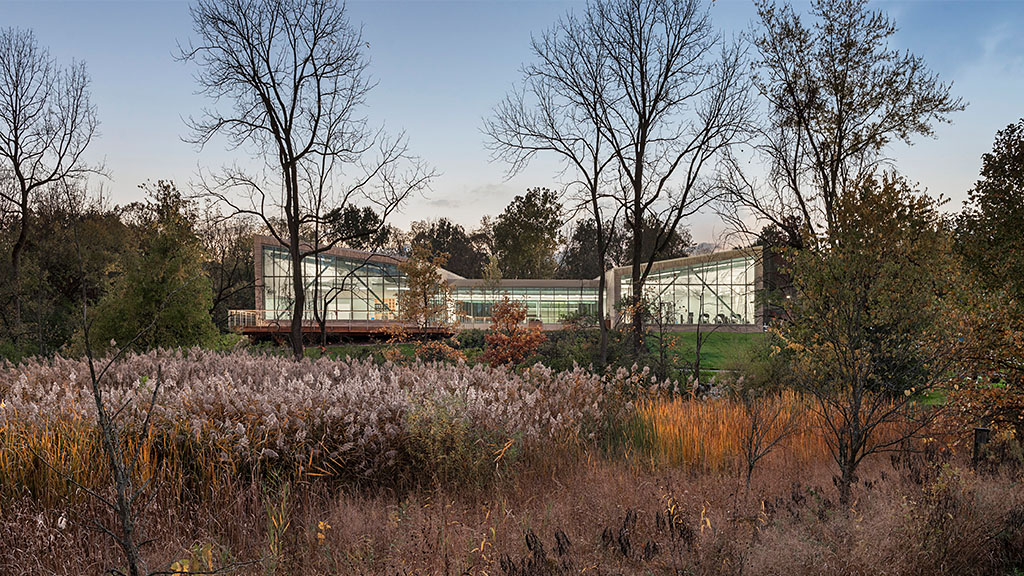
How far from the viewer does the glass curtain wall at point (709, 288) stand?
28.4 m

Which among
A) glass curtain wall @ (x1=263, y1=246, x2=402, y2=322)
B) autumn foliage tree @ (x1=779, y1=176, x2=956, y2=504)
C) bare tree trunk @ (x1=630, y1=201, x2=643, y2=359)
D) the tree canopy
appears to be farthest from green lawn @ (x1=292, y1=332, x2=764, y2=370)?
the tree canopy

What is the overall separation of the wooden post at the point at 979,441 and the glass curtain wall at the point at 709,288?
23.1 metres

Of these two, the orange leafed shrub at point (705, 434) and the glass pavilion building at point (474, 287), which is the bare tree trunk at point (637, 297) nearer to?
the orange leafed shrub at point (705, 434)

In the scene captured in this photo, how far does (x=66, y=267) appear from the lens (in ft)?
65.9

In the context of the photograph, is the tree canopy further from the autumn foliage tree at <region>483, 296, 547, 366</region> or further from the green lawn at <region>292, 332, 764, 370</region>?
the autumn foliage tree at <region>483, 296, 547, 366</region>

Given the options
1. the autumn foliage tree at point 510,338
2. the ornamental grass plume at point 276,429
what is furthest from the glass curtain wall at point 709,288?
the ornamental grass plume at point 276,429

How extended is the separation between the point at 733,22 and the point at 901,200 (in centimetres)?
823

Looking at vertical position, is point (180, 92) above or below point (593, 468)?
above

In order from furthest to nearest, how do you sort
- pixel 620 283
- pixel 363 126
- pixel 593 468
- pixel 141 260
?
pixel 620 283, pixel 363 126, pixel 141 260, pixel 593 468

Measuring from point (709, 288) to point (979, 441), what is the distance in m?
24.4

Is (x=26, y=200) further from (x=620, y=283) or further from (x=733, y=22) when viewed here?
(x=620, y=283)

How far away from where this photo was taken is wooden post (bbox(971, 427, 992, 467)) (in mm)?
5043

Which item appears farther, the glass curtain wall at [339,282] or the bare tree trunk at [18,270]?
the glass curtain wall at [339,282]

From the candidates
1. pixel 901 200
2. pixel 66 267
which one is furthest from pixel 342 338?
pixel 901 200
